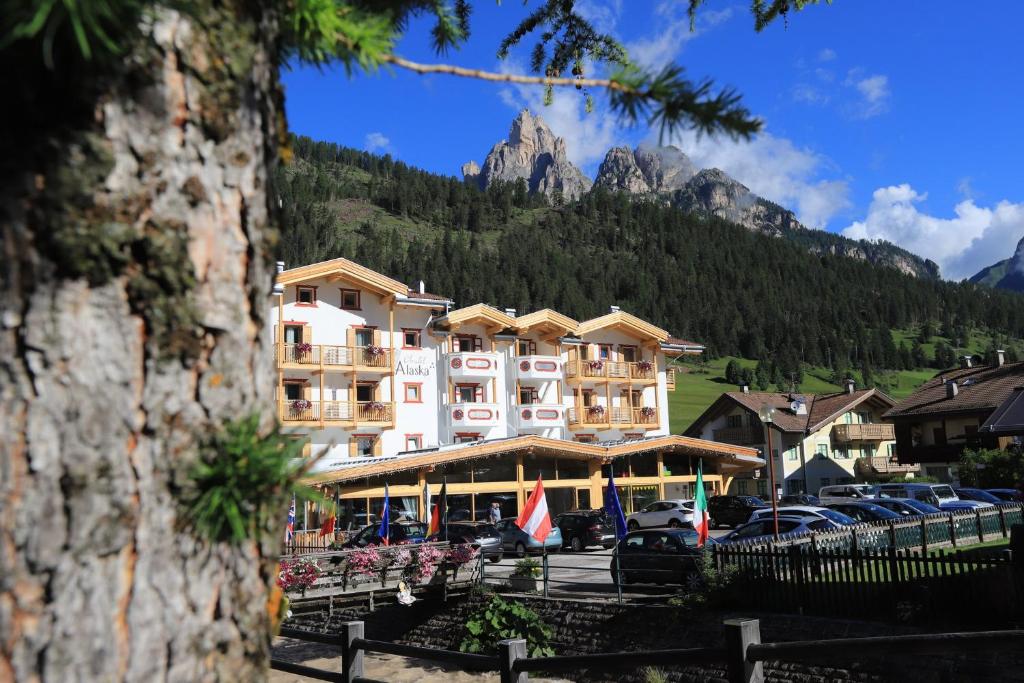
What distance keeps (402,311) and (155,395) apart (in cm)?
4612

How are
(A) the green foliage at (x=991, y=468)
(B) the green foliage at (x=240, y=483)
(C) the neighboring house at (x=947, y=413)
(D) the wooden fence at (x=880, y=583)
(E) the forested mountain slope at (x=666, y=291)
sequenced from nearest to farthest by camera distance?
(B) the green foliage at (x=240, y=483) → (D) the wooden fence at (x=880, y=583) → (A) the green foliage at (x=991, y=468) → (C) the neighboring house at (x=947, y=413) → (E) the forested mountain slope at (x=666, y=291)

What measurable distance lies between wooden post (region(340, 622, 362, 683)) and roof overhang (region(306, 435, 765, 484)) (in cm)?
2462

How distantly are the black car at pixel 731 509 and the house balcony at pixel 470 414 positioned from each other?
13408 millimetres

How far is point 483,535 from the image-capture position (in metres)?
31.2

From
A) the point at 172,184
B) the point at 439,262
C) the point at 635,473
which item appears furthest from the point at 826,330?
the point at 172,184

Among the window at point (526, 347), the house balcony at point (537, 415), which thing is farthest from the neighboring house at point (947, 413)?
the window at point (526, 347)

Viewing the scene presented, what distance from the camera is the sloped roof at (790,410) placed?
6529cm

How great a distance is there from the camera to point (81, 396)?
6.13ft

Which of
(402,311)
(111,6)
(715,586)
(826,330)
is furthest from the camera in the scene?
(826,330)

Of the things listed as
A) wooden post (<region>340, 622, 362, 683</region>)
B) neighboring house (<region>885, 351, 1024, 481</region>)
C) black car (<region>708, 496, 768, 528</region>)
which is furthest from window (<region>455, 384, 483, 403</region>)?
wooden post (<region>340, 622, 362, 683</region>)

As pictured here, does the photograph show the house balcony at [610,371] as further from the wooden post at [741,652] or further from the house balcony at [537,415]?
the wooden post at [741,652]

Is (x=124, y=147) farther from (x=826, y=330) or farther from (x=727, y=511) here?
(x=826, y=330)

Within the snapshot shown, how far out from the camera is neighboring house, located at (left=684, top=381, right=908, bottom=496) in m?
65.2

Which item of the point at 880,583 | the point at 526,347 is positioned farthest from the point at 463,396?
the point at 880,583
